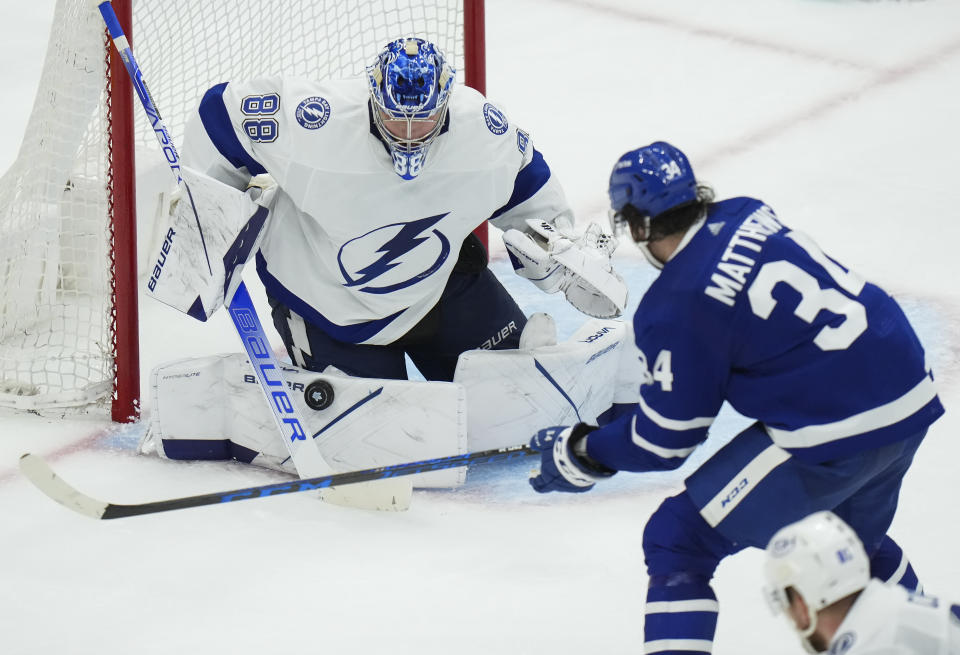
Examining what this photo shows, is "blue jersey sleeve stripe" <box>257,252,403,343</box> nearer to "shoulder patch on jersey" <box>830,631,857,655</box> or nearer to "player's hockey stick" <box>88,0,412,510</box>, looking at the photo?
"player's hockey stick" <box>88,0,412,510</box>

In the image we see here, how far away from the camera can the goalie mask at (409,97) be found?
9.41ft

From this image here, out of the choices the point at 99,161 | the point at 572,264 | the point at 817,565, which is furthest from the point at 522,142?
the point at 817,565

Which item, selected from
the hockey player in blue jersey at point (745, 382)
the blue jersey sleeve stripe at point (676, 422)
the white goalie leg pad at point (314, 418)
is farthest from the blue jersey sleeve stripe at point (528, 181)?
Answer: the blue jersey sleeve stripe at point (676, 422)

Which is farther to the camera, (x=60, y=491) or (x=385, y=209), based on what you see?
(x=385, y=209)

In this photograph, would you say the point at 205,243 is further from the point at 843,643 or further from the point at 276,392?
the point at 843,643

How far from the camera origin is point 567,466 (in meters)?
2.36

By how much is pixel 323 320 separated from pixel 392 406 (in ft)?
0.90

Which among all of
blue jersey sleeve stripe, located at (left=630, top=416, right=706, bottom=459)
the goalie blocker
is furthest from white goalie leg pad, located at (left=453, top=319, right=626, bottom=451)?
blue jersey sleeve stripe, located at (left=630, top=416, right=706, bottom=459)

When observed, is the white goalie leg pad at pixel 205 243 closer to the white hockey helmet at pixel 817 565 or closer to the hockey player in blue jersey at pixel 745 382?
the hockey player in blue jersey at pixel 745 382

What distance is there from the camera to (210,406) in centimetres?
332

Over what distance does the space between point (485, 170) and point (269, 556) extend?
3.10ft

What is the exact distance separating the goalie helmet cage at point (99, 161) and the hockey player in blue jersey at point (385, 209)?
13.1 inches

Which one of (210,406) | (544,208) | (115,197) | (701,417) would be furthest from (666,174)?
(115,197)

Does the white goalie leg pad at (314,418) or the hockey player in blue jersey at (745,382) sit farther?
the white goalie leg pad at (314,418)
